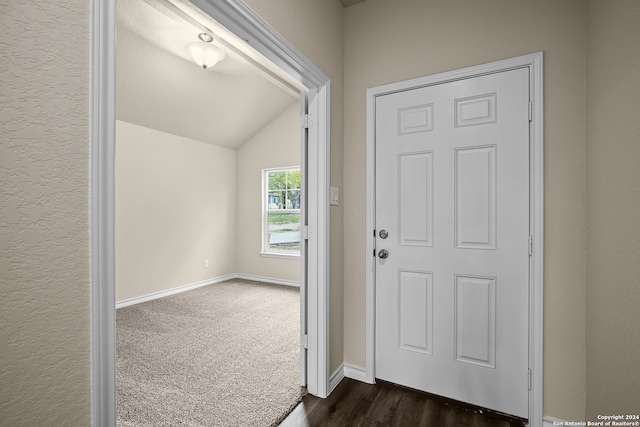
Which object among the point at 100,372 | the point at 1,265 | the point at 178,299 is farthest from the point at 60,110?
the point at 178,299

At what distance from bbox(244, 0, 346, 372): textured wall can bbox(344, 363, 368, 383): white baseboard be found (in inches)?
3.7

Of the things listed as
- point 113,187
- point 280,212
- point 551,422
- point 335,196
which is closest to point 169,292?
point 280,212

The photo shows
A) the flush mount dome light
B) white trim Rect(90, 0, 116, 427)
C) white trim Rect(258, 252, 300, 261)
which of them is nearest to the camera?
white trim Rect(90, 0, 116, 427)

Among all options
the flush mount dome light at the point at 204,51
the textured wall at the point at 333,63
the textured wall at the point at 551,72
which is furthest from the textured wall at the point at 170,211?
the textured wall at the point at 551,72

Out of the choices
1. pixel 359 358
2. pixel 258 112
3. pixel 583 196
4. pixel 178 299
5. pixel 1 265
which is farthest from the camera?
pixel 258 112

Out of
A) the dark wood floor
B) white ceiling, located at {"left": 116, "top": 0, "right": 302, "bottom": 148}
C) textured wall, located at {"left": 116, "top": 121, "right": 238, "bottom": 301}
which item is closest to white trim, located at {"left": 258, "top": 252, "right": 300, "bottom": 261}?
textured wall, located at {"left": 116, "top": 121, "right": 238, "bottom": 301}

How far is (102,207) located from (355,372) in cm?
196

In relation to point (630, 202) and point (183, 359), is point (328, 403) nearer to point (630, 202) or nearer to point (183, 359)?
point (183, 359)

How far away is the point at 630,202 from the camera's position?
1078 millimetres

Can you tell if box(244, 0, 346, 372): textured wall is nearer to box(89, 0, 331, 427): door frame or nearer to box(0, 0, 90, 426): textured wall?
box(89, 0, 331, 427): door frame

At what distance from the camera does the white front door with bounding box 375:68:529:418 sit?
67.6 inches

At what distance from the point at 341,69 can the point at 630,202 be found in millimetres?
1776

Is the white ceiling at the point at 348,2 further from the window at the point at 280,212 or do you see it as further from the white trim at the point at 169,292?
the white trim at the point at 169,292

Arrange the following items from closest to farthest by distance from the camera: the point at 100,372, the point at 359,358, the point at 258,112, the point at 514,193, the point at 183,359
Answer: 1. the point at 100,372
2. the point at 514,193
3. the point at 359,358
4. the point at 183,359
5. the point at 258,112
